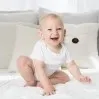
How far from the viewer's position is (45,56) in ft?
5.12

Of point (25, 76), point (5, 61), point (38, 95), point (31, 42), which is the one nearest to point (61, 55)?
point (25, 76)

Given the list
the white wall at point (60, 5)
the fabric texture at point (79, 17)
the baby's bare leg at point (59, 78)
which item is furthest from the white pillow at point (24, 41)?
the white wall at point (60, 5)

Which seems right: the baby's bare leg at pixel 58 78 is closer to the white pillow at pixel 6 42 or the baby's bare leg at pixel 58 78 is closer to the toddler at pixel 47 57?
the toddler at pixel 47 57

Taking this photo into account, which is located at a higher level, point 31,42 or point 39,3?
point 39,3

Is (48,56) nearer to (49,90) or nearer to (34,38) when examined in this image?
(49,90)

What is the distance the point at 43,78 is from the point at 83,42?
89 cm

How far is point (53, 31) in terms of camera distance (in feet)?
5.04

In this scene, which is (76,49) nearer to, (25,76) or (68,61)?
(68,61)

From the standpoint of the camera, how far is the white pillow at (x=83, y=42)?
2195 mm

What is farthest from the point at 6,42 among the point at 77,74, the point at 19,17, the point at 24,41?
the point at 77,74

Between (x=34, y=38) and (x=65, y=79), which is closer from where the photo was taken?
(x=65, y=79)

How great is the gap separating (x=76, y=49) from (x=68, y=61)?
61cm

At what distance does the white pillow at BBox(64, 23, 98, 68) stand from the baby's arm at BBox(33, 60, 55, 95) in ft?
2.30

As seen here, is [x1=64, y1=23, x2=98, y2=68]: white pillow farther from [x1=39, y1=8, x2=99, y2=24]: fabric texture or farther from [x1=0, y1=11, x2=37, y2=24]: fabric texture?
[x1=0, y1=11, x2=37, y2=24]: fabric texture
